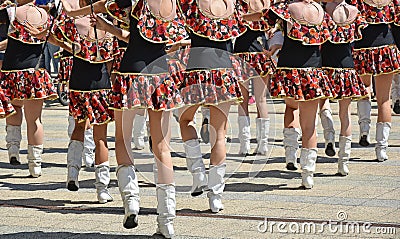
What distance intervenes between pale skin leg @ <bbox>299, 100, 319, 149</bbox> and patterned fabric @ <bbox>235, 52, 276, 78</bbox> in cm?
162

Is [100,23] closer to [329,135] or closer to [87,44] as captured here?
[87,44]

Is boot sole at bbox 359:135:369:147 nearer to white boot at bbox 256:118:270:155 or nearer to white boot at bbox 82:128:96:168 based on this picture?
white boot at bbox 256:118:270:155

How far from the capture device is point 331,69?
371 inches

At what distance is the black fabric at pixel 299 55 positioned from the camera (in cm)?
877

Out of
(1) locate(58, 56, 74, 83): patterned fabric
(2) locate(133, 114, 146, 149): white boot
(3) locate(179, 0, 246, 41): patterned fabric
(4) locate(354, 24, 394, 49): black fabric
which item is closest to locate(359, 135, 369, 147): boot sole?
(4) locate(354, 24, 394, 49): black fabric

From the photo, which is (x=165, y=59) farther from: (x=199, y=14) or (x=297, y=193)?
(x=297, y=193)

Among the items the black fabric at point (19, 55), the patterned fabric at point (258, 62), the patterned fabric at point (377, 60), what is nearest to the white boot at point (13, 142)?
the black fabric at point (19, 55)

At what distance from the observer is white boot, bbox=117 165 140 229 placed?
272 inches

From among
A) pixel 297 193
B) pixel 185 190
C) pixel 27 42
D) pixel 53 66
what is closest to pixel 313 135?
pixel 297 193

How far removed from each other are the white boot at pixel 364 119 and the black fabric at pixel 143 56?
16.9 feet

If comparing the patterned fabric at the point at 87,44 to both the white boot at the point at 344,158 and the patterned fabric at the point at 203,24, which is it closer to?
the patterned fabric at the point at 203,24

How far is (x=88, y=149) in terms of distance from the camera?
10117 mm

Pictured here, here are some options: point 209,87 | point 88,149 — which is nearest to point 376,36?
point 209,87

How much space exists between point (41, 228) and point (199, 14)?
2.29 m
